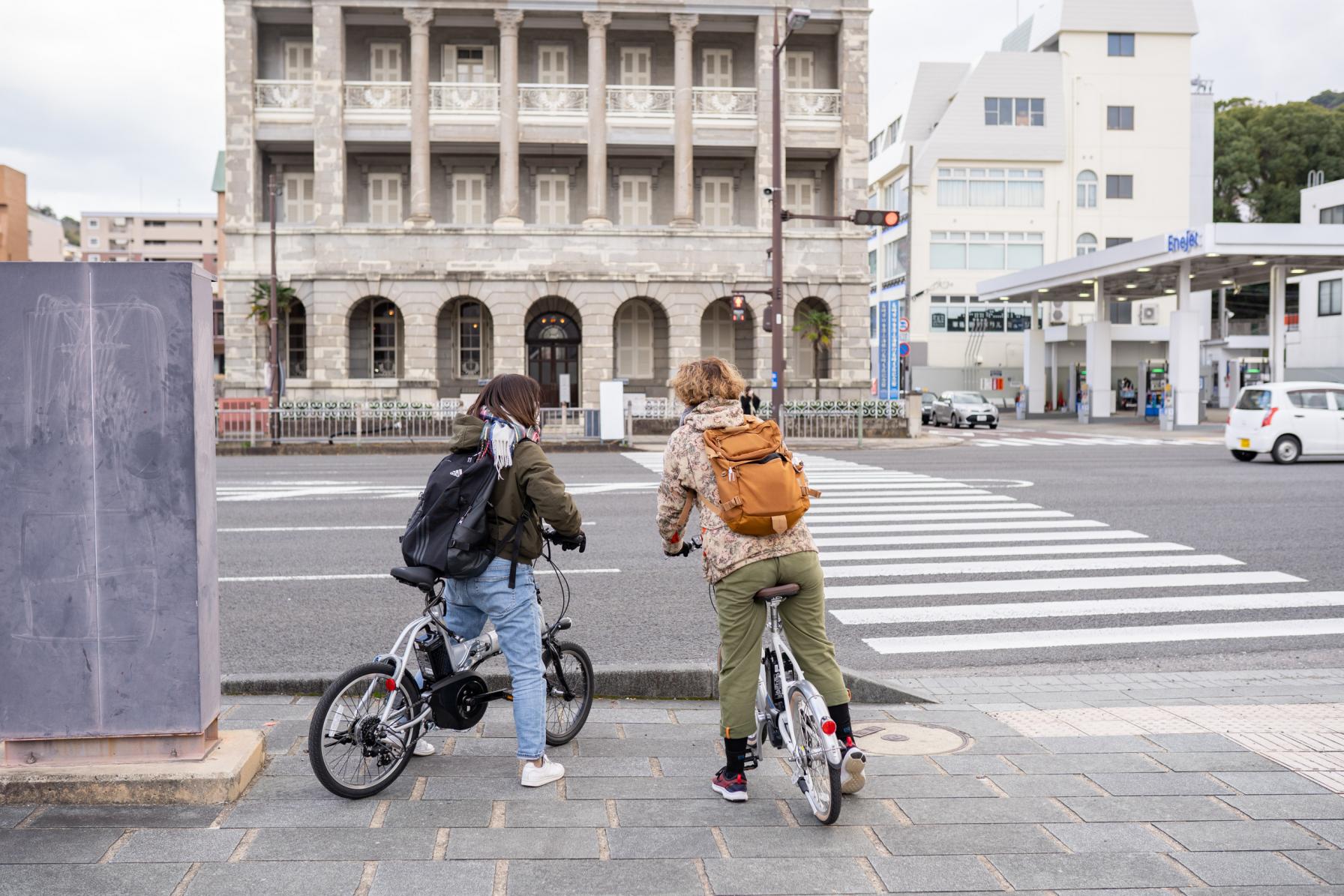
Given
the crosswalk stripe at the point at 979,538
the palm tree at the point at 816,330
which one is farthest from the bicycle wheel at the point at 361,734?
the palm tree at the point at 816,330

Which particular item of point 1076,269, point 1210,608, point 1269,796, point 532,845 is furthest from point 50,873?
point 1076,269

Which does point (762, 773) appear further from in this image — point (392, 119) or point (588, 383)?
point (392, 119)

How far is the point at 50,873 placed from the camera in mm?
3707

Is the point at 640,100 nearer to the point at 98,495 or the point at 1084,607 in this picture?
the point at 1084,607

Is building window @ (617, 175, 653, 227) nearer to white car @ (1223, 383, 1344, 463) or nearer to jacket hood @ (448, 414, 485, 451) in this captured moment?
white car @ (1223, 383, 1344, 463)

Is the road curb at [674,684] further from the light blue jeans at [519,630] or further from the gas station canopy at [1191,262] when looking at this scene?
the gas station canopy at [1191,262]

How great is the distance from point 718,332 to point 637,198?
17.0 feet

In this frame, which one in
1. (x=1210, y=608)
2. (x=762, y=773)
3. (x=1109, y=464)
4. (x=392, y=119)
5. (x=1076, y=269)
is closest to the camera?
(x=762, y=773)

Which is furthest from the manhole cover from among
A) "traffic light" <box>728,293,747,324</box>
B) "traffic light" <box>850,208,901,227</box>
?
"traffic light" <box>728,293,747,324</box>

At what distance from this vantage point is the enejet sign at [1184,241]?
36.5m

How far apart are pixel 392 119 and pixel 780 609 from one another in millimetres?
35069

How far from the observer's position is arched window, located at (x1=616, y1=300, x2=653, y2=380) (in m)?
39.1

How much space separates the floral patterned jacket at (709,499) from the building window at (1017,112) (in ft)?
192

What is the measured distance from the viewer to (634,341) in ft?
129
